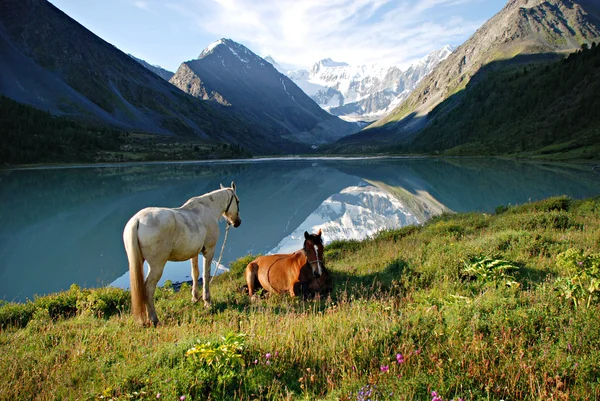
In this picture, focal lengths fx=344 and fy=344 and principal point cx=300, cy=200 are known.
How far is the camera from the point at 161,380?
13.3 feet

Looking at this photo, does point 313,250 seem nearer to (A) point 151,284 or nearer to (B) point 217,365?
(A) point 151,284

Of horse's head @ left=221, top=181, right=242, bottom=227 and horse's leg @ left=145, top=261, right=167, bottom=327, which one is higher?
horse's head @ left=221, top=181, right=242, bottom=227

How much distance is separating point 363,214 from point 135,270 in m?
25.7

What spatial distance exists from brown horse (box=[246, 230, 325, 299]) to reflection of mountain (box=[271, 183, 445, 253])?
35.0 ft

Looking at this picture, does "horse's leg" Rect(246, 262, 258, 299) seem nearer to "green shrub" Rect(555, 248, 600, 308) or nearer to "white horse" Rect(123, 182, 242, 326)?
"white horse" Rect(123, 182, 242, 326)

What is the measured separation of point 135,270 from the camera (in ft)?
22.4

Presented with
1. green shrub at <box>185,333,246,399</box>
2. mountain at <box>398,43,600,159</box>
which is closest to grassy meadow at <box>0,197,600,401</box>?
green shrub at <box>185,333,246,399</box>

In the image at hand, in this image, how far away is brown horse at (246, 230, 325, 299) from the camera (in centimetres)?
830

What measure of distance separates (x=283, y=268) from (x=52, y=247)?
19.3 m

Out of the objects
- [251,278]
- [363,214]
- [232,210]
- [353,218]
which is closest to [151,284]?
[251,278]

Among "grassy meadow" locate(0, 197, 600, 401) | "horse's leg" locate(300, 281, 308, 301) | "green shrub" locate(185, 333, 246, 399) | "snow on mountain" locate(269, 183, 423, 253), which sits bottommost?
"snow on mountain" locate(269, 183, 423, 253)

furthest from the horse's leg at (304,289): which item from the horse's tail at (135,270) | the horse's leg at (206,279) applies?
the horse's tail at (135,270)

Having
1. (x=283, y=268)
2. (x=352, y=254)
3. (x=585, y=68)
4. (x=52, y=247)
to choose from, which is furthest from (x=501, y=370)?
(x=585, y=68)

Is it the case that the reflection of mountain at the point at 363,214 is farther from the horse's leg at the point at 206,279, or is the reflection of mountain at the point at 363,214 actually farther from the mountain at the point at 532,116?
the mountain at the point at 532,116
